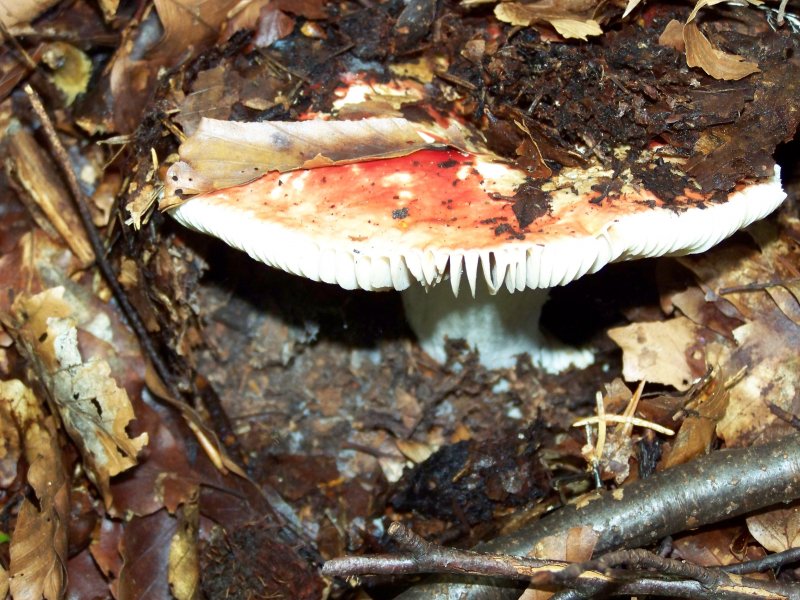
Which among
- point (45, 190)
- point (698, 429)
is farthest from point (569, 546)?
point (45, 190)

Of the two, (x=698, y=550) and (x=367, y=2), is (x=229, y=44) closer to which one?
(x=367, y=2)

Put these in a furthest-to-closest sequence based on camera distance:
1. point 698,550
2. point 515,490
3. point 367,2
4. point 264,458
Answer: point 264,458 < point 367,2 < point 515,490 < point 698,550

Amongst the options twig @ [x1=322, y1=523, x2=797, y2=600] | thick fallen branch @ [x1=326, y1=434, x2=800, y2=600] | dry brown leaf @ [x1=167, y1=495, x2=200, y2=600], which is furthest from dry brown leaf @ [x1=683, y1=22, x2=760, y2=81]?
dry brown leaf @ [x1=167, y1=495, x2=200, y2=600]

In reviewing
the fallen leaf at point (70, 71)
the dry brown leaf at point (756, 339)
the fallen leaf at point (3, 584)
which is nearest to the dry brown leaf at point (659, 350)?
the dry brown leaf at point (756, 339)

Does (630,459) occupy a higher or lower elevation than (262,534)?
higher

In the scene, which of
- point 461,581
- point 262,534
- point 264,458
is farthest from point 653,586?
point 264,458

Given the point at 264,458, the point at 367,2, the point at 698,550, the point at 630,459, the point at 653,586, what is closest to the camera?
the point at 653,586

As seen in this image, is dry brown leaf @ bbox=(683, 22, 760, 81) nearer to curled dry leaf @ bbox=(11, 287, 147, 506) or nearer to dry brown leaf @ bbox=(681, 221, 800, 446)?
dry brown leaf @ bbox=(681, 221, 800, 446)
